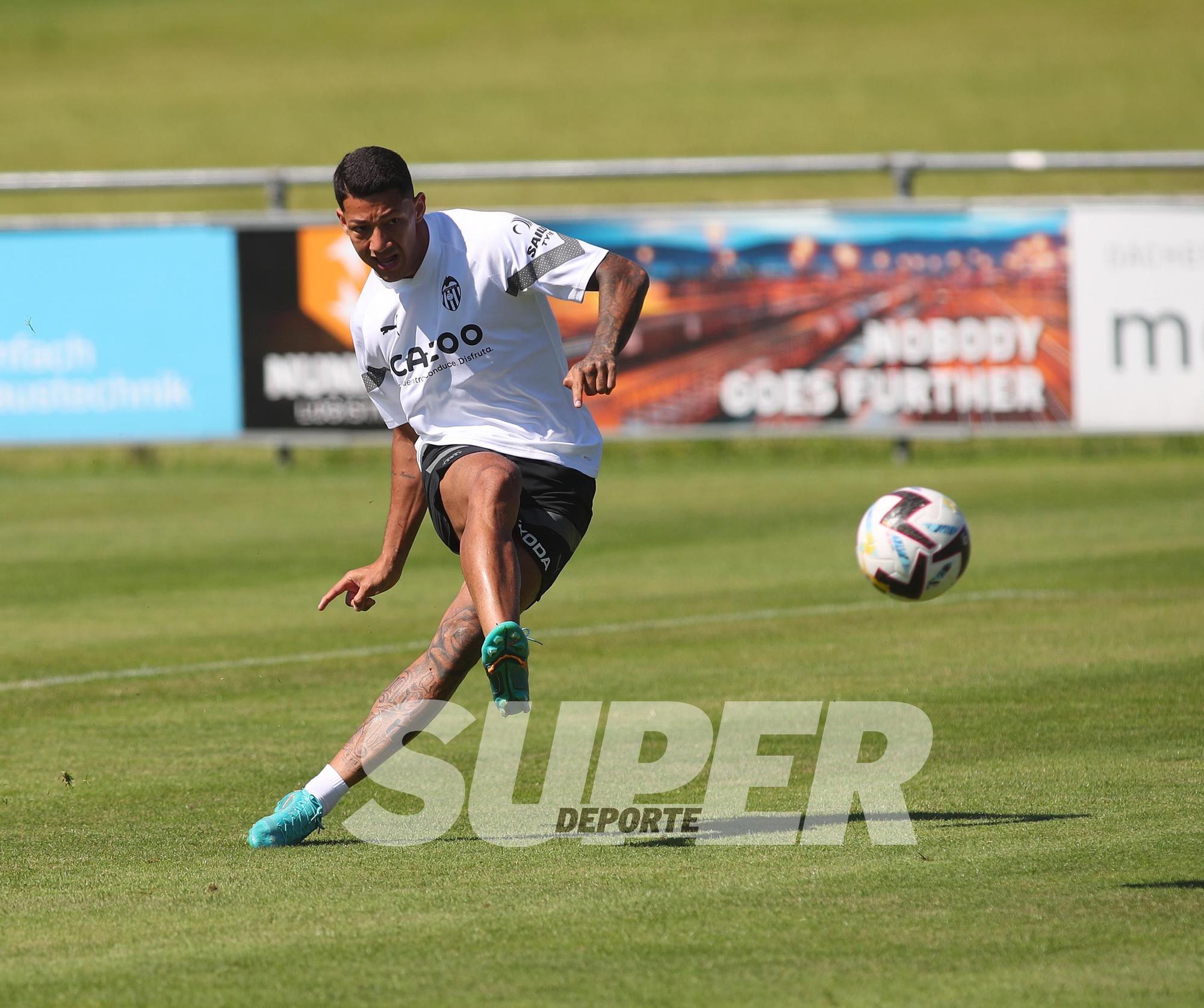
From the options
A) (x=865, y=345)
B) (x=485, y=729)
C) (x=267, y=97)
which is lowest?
(x=485, y=729)

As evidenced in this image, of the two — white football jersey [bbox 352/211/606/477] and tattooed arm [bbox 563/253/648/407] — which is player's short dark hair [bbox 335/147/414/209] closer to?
white football jersey [bbox 352/211/606/477]

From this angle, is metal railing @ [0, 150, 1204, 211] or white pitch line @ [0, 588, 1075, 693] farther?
metal railing @ [0, 150, 1204, 211]

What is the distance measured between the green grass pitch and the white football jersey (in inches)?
50.2

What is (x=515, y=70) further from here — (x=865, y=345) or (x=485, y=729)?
(x=485, y=729)

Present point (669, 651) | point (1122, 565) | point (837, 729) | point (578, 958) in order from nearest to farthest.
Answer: point (578, 958)
point (837, 729)
point (669, 651)
point (1122, 565)

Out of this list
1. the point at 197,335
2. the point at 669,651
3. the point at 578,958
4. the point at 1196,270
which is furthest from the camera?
the point at 197,335

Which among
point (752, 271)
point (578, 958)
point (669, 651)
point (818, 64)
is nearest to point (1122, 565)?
point (669, 651)

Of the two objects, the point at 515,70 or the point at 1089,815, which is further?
the point at 515,70

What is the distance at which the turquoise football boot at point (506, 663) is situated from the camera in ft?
18.3

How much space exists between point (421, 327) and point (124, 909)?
2.06 m

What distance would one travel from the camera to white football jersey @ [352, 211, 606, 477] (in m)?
6.36

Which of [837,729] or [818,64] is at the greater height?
[818,64]

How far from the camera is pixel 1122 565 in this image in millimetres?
12062

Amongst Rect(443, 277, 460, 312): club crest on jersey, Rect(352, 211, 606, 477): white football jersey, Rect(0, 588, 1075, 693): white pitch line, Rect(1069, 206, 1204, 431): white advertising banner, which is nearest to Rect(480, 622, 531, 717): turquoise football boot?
Rect(352, 211, 606, 477): white football jersey
